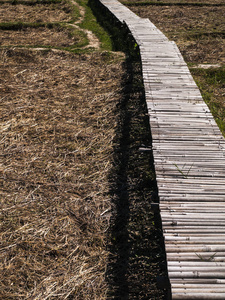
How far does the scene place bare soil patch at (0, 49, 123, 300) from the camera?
3.08m

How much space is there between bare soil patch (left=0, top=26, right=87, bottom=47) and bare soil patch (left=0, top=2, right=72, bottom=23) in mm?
1330

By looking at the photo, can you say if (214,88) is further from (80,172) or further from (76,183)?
(76,183)

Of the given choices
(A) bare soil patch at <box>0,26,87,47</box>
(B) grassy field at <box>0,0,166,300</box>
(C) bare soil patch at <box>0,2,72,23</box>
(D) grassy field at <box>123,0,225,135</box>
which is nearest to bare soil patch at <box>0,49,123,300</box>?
(B) grassy field at <box>0,0,166,300</box>

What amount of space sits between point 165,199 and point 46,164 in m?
1.74

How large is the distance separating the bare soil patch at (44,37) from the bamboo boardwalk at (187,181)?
393 cm

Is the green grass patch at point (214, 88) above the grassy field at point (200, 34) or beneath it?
beneath

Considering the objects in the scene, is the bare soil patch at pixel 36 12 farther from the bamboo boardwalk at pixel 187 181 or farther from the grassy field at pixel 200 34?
the bamboo boardwalk at pixel 187 181

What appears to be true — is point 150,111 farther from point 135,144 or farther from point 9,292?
point 9,292

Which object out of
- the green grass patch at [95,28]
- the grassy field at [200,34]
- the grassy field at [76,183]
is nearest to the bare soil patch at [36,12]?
the green grass patch at [95,28]

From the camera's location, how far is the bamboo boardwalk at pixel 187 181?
2574 mm

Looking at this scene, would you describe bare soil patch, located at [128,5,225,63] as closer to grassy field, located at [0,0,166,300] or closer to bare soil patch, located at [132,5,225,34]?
bare soil patch, located at [132,5,225,34]

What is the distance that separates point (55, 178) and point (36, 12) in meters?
9.91

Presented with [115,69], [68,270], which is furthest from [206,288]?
[115,69]

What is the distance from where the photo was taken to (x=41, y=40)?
31.2 ft
